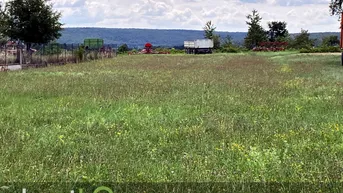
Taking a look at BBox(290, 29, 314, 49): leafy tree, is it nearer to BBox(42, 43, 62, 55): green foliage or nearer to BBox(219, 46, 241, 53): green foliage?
BBox(219, 46, 241, 53): green foliage

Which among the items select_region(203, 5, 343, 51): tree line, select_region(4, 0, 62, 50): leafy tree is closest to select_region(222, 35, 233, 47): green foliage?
select_region(203, 5, 343, 51): tree line

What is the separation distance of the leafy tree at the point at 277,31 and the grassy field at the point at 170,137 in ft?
253

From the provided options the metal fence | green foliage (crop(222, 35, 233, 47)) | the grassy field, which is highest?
green foliage (crop(222, 35, 233, 47))

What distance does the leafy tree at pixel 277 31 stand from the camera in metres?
88.0

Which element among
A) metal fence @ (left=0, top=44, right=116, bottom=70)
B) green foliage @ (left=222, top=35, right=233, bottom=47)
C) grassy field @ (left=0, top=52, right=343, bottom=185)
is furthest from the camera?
green foliage @ (left=222, top=35, right=233, bottom=47)

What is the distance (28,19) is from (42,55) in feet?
33.1

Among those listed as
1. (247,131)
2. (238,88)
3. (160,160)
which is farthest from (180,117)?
(238,88)

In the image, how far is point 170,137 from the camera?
25.0 feet

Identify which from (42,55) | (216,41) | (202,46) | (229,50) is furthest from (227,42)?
(42,55)

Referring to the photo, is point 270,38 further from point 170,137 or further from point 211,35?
point 170,137

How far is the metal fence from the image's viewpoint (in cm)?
2883

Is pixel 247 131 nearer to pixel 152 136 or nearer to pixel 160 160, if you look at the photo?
pixel 152 136

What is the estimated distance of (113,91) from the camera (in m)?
14.3

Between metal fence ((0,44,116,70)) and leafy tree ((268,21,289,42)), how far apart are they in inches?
2059
